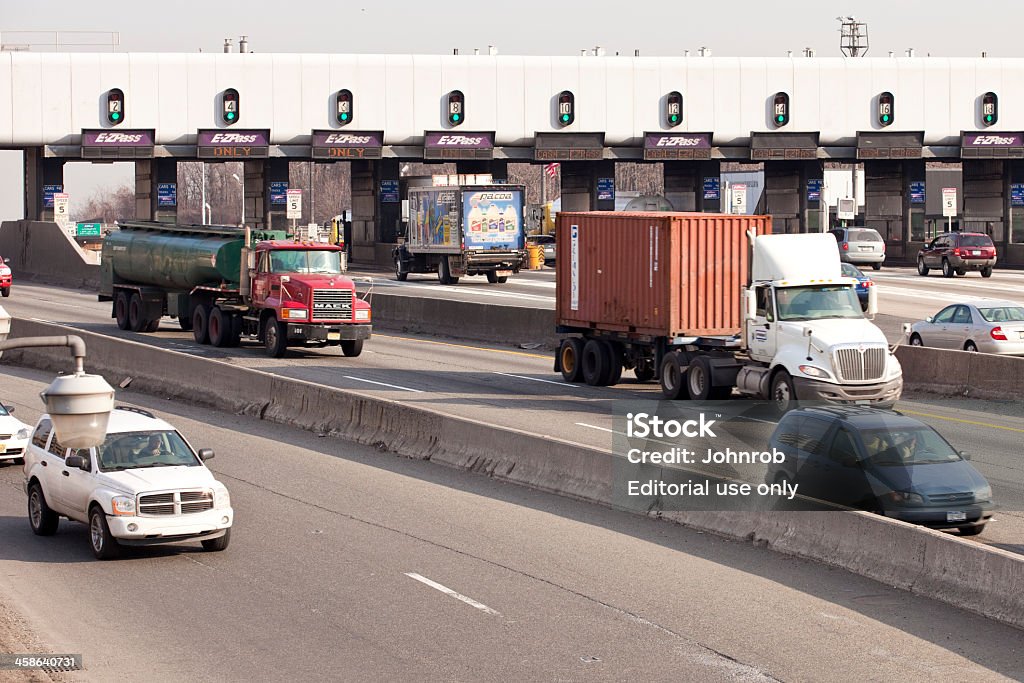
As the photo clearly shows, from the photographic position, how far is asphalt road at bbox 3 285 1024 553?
21422 mm

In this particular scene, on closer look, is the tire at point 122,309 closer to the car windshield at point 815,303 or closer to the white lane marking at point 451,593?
the car windshield at point 815,303

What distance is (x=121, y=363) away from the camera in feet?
111

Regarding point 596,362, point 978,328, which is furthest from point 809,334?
point 978,328

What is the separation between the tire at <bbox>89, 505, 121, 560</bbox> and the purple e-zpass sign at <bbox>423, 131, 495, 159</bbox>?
2079 inches

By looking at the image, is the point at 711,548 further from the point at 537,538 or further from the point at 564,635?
the point at 564,635

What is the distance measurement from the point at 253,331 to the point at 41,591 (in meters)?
23.8

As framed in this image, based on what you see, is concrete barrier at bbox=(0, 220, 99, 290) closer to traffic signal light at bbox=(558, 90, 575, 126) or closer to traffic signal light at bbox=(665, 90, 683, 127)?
traffic signal light at bbox=(558, 90, 575, 126)

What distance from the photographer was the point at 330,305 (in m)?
35.7

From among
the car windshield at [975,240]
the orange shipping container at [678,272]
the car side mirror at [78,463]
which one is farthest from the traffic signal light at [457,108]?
the car side mirror at [78,463]

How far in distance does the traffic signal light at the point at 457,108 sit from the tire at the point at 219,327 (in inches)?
1244

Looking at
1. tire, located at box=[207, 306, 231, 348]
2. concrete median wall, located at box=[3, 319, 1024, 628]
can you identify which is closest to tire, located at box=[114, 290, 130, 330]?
tire, located at box=[207, 306, 231, 348]

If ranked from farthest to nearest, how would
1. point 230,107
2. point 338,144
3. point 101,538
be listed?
point 338,144
point 230,107
point 101,538

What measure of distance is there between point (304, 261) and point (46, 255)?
3184 cm

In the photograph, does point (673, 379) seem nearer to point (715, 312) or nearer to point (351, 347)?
point (715, 312)
